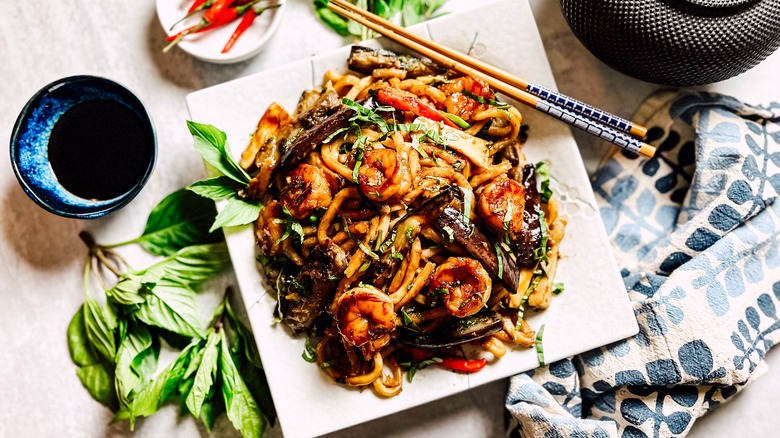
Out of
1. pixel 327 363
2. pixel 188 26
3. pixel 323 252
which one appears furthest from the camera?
pixel 188 26

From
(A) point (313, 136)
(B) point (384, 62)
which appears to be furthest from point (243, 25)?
(A) point (313, 136)

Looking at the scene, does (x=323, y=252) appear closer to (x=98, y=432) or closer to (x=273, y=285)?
(x=273, y=285)

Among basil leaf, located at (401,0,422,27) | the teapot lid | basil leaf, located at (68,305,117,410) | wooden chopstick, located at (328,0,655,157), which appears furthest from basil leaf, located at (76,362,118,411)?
the teapot lid

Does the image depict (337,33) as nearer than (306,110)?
No

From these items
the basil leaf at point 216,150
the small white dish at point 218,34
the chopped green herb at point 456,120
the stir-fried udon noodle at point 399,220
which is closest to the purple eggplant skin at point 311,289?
the stir-fried udon noodle at point 399,220

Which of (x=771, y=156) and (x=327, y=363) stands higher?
(x=771, y=156)

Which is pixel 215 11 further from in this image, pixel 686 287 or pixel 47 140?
pixel 686 287

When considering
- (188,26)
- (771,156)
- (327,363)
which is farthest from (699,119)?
(188,26)
